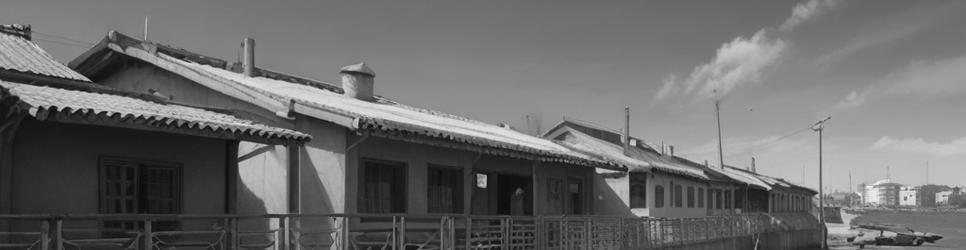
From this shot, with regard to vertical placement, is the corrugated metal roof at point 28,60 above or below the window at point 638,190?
above

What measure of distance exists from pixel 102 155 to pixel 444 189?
7695 mm

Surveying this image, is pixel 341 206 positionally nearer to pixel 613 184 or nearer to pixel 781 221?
pixel 613 184

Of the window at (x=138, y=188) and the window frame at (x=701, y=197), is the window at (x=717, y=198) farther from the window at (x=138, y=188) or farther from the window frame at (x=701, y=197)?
the window at (x=138, y=188)

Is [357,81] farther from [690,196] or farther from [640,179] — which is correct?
[690,196]

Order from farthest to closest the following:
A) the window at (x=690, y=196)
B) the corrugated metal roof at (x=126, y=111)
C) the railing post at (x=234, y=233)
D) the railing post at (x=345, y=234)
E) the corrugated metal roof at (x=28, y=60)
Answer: the window at (x=690, y=196), the corrugated metal roof at (x=28, y=60), the railing post at (x=345, y=234), the railing post at (x=234, y=233), the corrugated metal roof at (x=126, y=111)

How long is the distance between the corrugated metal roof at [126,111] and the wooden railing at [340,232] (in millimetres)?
1205

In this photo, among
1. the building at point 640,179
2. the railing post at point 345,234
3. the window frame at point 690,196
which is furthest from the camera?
the window frame at point 690,196

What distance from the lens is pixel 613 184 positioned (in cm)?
2953

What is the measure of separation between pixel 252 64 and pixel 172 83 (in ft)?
12.0

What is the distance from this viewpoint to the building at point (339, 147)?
14961mm

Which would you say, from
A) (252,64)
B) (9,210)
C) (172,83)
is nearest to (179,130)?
(9,210)

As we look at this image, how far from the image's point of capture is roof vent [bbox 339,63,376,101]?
2170 cm

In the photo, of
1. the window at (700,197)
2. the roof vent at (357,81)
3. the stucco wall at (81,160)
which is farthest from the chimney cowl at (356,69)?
the window at (700,197)

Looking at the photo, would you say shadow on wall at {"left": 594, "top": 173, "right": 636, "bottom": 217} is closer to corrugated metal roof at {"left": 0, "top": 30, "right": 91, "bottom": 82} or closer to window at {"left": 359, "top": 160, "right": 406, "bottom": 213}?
window at {"left": 359, "top": 160, "right": 406, "bottom": 213}
